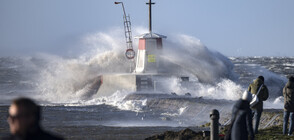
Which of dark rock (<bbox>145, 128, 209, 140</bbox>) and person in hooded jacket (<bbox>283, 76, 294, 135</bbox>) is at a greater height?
person in hooded jacket (<bbox>283, 76, 294, 135</bbox>)

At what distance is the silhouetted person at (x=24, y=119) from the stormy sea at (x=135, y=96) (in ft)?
29.1

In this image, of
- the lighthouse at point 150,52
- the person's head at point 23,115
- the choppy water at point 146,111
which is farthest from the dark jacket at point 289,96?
the lighthouse at point 150,52

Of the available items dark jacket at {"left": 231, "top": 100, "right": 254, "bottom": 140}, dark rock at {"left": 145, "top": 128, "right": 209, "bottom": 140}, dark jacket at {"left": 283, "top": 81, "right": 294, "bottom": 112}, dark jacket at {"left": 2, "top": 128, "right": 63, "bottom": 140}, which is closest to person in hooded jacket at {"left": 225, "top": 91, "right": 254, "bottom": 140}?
dark jacket at {"left": 231, "top": 100, "right": 254, "bottom": 140}

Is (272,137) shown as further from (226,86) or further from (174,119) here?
(226,86)

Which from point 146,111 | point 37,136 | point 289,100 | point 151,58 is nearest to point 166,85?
point 151,58

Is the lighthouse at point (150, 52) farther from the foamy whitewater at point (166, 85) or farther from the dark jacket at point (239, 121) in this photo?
the dark jacket at point (239, 121)

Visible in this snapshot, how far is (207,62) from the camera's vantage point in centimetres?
3200

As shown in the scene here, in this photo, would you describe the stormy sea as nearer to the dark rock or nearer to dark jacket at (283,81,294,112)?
the dark rock

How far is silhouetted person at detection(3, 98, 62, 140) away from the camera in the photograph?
3760mm

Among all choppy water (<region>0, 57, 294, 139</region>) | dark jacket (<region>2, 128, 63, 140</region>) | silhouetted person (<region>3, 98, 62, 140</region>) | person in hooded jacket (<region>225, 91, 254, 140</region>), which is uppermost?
→ silhouetted person (<region>3, 98, 62, 140</region>)

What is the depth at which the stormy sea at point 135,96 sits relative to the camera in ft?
52.9

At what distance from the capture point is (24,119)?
3793mm

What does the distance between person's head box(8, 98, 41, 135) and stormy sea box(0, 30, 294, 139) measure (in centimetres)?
890

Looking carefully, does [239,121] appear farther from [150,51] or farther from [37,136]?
[150,51]
